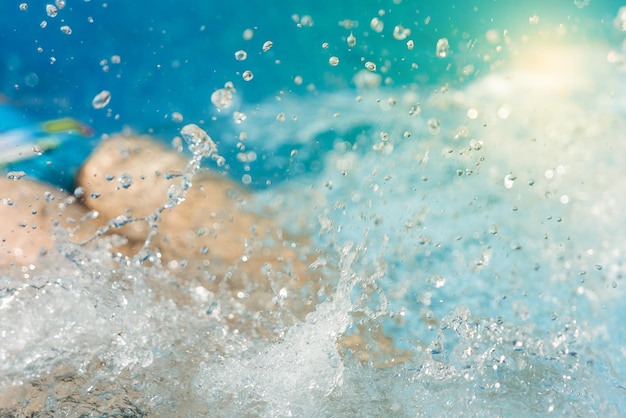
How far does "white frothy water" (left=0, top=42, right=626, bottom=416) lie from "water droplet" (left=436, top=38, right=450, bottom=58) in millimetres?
192

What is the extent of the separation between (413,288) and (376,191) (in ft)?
1.17

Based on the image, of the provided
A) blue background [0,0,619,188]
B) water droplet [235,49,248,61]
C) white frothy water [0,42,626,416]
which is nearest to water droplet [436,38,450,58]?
blue background [0,0,619,188]

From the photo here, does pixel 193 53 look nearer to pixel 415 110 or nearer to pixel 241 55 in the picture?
pixel 241 55

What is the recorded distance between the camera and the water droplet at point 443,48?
1.74m

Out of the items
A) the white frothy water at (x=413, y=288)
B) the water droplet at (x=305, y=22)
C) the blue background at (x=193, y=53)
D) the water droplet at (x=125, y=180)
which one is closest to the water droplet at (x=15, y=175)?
the blue background at (x=193, y=53)

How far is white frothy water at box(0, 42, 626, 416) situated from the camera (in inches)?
52.2

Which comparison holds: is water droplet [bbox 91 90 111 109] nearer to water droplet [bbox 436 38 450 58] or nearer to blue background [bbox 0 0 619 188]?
blue background [bbox 0 0 619 188]

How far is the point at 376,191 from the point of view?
6.25 ft

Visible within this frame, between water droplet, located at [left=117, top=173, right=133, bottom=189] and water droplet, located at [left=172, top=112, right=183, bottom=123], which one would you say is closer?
water droplet, located at [left=117, top=173, right=133, bottom=189]

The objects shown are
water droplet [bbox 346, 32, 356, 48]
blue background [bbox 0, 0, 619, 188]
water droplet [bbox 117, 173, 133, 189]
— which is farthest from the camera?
water droplet [bbox 346, 32, 356, 48]

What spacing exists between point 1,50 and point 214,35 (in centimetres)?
72

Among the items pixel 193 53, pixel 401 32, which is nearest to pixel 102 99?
pixel 193 53

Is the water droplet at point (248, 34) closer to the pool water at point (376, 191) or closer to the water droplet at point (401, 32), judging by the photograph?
the pool water at point (376, 191)

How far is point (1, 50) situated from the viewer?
1.91 m
